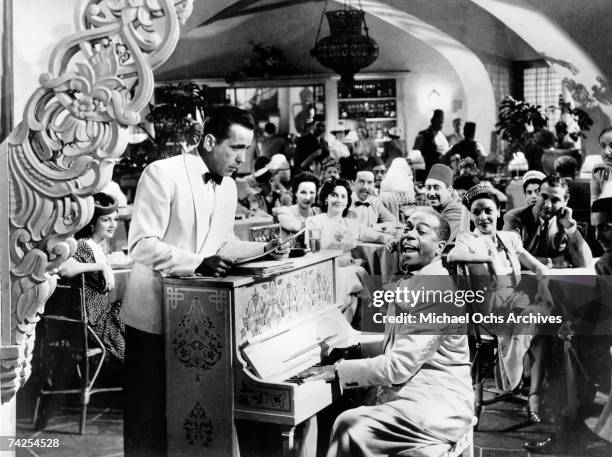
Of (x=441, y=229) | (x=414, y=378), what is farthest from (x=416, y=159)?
(x=414, y=378)

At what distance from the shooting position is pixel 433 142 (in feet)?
16.5

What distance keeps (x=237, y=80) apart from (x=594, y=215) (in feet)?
7.43

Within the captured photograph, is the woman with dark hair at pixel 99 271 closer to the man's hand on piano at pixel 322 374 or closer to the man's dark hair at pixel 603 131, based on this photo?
the man's hand on piano at pixel 322 374

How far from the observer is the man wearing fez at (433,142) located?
490cm

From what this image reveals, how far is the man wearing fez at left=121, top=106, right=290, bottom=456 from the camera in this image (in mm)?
2873

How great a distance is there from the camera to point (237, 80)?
453 centimetres

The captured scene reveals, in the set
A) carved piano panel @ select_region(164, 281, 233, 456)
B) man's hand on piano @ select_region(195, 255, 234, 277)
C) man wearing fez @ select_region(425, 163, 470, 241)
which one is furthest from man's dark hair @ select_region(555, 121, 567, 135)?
carved piano panel @ select_region(164, 281, 233, 456)

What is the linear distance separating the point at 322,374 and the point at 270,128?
235 centimetres

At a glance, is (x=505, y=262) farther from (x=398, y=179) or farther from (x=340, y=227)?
(x=398, y=179)

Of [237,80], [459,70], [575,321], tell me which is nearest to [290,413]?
[575,321]

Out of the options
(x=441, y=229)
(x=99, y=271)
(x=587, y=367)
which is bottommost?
(x=587, y=367)

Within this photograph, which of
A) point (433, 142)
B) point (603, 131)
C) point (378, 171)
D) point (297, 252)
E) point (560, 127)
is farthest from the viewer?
point (378, 171)

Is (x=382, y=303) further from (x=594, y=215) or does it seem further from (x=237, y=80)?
(x=237, y=80)

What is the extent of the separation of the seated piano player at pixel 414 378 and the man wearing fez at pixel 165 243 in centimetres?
59
